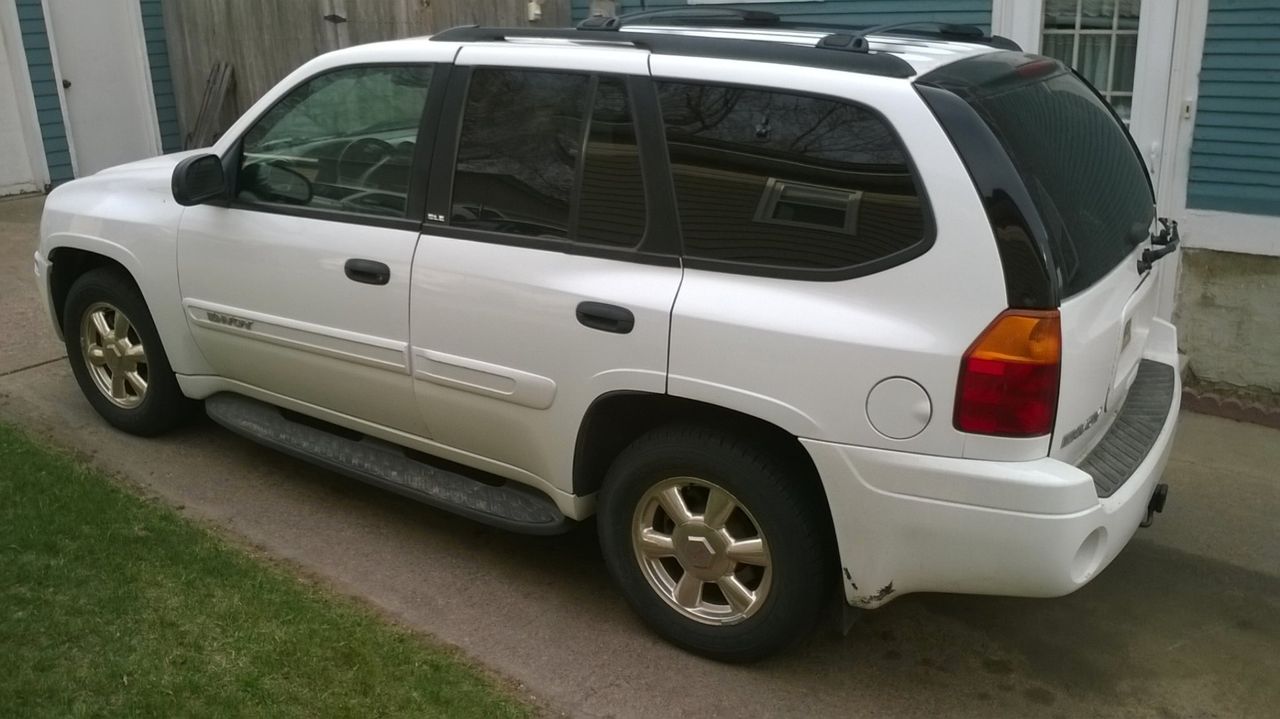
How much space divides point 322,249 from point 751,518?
194 cm

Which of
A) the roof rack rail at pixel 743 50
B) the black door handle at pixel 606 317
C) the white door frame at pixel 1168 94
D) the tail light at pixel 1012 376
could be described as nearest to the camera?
the tail light at pixel 1012 376

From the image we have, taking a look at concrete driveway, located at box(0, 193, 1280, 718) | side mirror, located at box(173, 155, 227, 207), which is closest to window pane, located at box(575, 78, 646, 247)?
concrete driveway, located at box(0, 193, 1280, 718)

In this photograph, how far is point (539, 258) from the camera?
12.3ft

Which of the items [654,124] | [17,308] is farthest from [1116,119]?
[17,308]

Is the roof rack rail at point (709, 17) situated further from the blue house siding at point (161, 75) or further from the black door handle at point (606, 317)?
the blue house siding at point (161, 75)

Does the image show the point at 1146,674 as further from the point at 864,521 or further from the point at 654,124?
the point at 654,124

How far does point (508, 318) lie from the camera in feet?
12.4

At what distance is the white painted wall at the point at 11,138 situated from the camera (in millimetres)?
9984

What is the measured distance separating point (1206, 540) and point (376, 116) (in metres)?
3.66

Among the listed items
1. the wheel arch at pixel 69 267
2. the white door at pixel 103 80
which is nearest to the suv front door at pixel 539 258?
the wheel arch at pixel 69 267

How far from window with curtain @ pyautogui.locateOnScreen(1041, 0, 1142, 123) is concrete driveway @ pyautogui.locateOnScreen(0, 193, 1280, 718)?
2.15m

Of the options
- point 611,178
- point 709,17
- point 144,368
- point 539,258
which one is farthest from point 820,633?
point 144,368

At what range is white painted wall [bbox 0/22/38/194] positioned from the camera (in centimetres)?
998

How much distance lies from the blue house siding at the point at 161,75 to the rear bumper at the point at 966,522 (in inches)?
393
